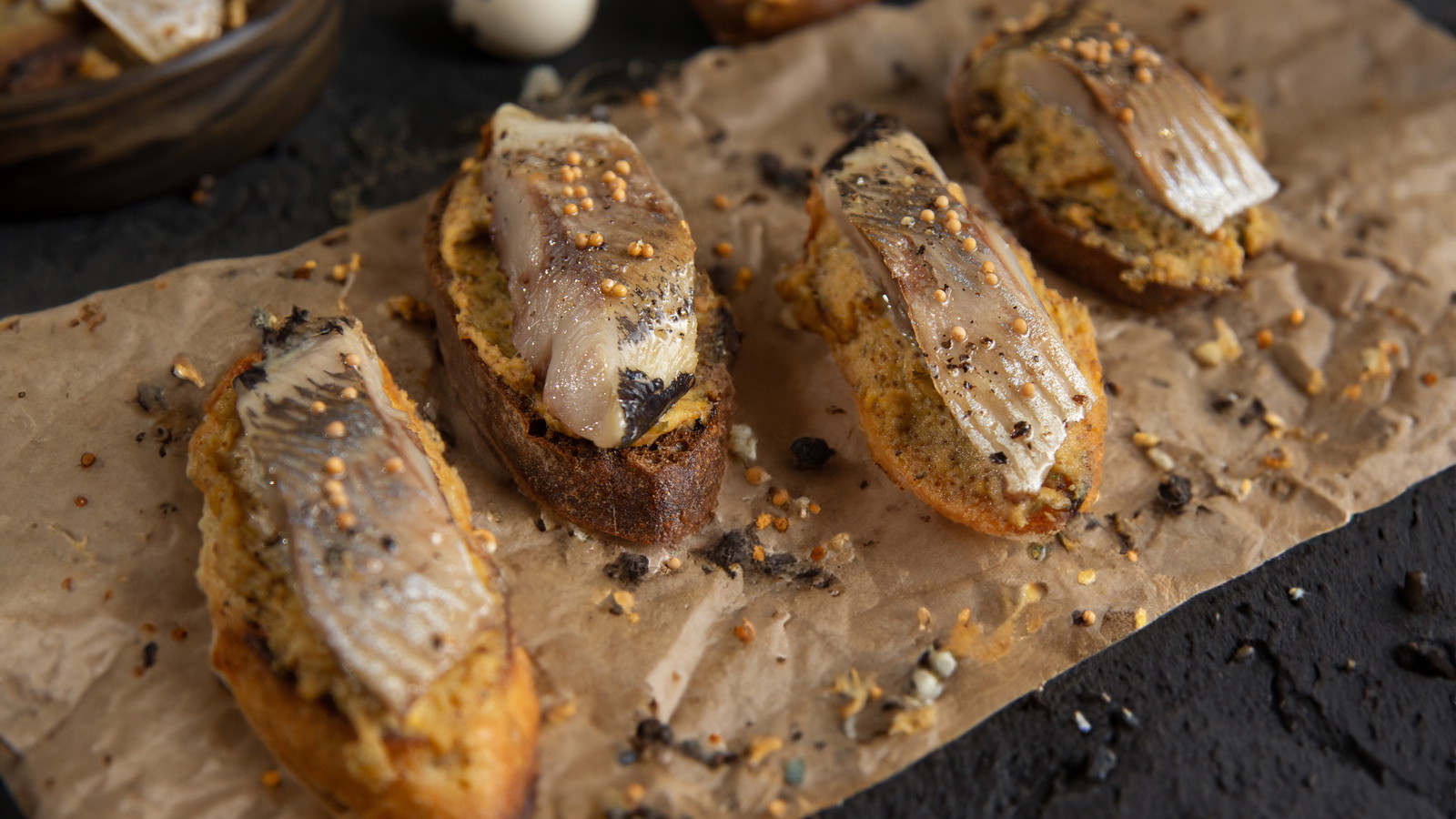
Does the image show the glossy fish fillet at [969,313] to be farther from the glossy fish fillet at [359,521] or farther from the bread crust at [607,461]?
the glossy fish fillet at [359,521]

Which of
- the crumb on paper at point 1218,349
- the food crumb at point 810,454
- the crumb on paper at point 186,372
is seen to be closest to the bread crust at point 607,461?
the food crumb at point 810,454

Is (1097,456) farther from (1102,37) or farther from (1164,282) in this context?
(1102,37)

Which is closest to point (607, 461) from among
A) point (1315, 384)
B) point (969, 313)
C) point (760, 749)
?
point (760, 749)

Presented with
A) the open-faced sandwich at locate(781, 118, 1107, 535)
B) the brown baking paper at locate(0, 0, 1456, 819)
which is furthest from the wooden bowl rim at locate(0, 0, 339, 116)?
the open-faced sandwich at locate(781, 118, 1107, 535)

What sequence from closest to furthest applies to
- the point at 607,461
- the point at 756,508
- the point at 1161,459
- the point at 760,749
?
1. the point at 760,749
2. the point at 607,461
3. the point at 756,508
4. the point at 1161,459

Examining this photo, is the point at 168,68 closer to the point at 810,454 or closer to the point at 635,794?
the point at 810,454

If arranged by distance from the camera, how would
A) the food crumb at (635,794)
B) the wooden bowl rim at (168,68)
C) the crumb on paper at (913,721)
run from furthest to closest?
1. the wooden bowl rim at (168,68)
2. the crumb on paper at (913,721)
3. the food crumb at (635,794)

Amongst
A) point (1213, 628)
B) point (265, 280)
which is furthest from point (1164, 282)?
point (265, 280)
